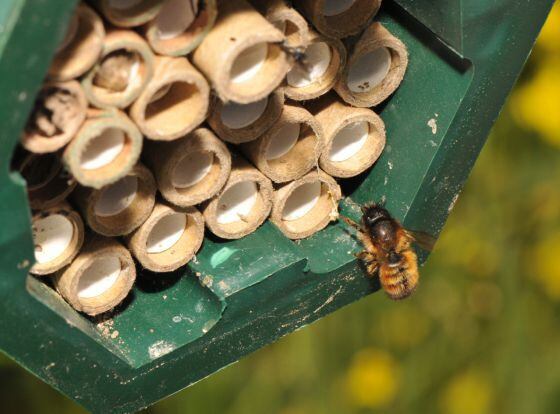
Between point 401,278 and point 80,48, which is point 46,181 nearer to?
point 80,48

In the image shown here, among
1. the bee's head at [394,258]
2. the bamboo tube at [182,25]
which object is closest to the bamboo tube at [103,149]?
the bamboo tube at [182,25]

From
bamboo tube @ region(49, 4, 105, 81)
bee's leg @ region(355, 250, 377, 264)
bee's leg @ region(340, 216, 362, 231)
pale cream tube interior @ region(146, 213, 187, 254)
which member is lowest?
bee's leg @ region(355, 250, 377, 264)

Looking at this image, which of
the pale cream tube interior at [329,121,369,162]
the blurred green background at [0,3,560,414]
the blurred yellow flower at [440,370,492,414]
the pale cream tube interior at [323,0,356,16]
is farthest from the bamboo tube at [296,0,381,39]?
the blurred yellow flower at [440,370,492,414]

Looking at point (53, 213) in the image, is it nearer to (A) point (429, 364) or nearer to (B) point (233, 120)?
(B) point (233, 120)

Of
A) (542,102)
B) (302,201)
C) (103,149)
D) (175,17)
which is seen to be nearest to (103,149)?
(103,149)

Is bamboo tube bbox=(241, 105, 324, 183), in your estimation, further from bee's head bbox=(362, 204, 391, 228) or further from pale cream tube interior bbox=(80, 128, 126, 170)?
pale cream tube interior bbox=(80, 128, 126, 170)

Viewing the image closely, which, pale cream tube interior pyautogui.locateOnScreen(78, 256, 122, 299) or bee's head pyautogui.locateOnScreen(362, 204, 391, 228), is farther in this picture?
bee's head pyautogui.locateOnScreen(362, 204, 391, 228)

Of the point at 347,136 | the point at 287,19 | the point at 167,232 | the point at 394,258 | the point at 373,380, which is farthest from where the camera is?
the point at 373,380
